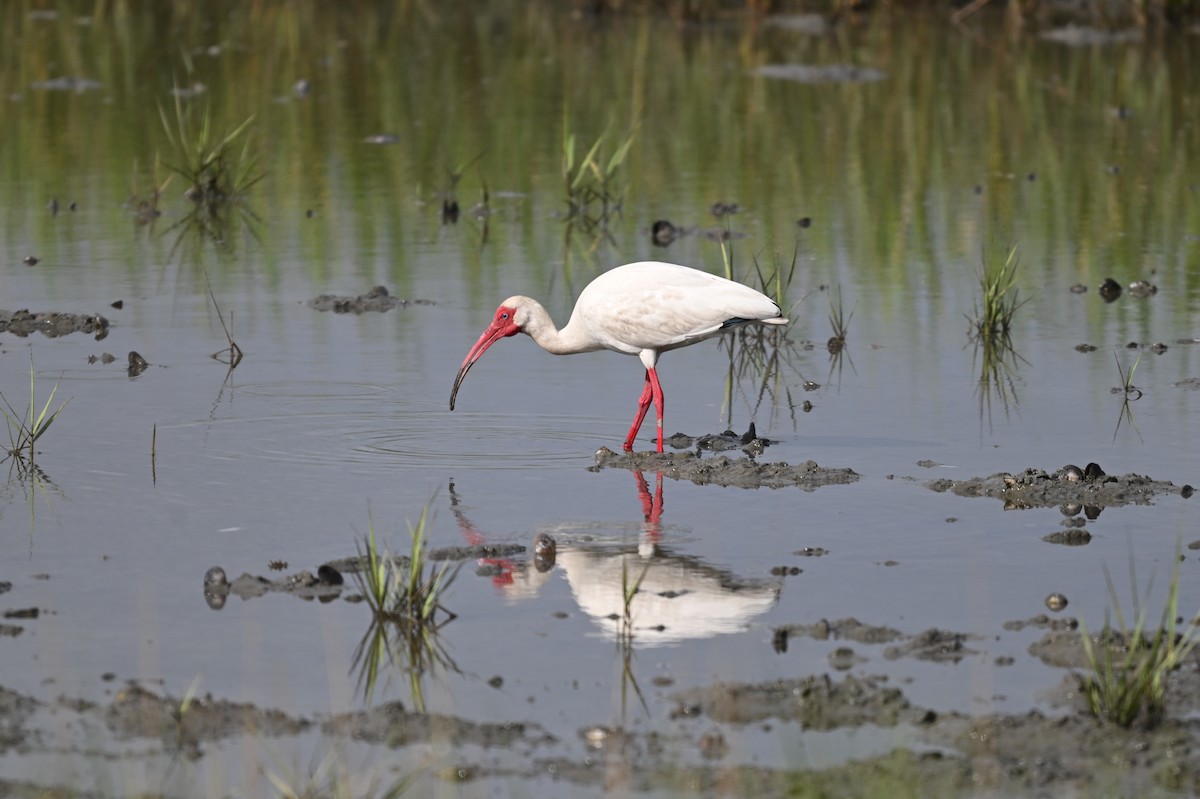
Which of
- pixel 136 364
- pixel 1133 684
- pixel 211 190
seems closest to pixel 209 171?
pixel 211 190

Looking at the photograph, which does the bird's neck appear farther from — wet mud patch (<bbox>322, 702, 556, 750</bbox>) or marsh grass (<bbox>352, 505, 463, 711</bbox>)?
wet mud patch (<bbox>322, 702, 556, 750</bbox>)

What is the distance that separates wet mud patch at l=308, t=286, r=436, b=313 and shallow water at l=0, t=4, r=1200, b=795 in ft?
0.55

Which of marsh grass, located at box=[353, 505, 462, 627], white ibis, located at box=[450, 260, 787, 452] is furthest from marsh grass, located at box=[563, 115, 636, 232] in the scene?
marsh grass, located at box=[353, 505, 462, 627]

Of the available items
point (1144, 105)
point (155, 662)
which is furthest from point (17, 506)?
Answer: point (1144, 105)

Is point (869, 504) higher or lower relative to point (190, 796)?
higher

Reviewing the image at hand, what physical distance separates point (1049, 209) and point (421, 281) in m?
5.95

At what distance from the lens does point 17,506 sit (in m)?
8.39

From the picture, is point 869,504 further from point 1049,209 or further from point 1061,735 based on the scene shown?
point 1049,209

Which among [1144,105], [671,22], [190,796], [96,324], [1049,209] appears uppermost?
[671,22]

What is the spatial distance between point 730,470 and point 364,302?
15.7ft

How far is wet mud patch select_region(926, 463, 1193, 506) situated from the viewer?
8523 mm

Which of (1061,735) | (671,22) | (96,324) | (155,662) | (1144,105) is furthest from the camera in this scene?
(671,22)

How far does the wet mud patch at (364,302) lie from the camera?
43.1 ft

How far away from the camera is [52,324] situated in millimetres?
12250
